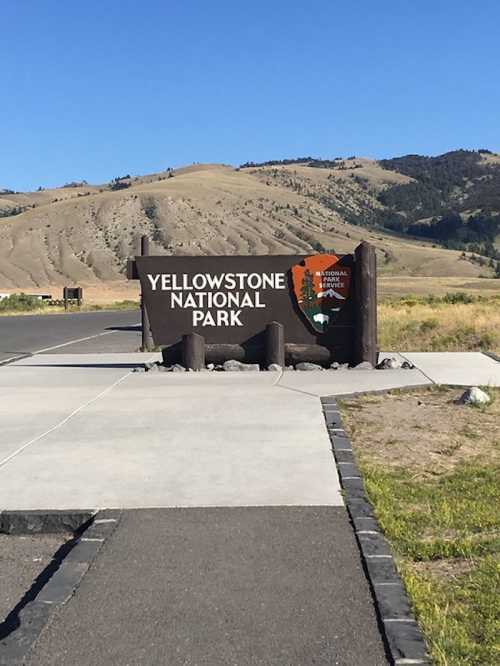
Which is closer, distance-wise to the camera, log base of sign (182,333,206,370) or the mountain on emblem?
log base of sign (182,333,206,370)

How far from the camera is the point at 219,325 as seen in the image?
589 inches

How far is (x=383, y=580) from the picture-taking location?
15.1ft

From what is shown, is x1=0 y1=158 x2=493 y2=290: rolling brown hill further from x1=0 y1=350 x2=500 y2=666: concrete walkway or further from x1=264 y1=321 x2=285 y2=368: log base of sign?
x1=0 y1=350 x2=500 y2=666: concrete walkway

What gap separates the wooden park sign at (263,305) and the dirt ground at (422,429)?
10.3ft

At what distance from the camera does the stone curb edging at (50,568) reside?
3.99m

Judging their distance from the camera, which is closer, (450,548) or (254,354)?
(450,548)

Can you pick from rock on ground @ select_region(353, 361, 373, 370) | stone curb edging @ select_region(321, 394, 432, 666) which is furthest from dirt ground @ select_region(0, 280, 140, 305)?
stone curb edging @ select_region(321, 394, 432, 666)

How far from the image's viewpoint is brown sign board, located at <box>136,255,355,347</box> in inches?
585

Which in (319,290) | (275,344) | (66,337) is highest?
(319,290)

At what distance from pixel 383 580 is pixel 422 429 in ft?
15.2

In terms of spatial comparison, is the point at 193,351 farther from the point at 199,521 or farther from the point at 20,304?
the point at 20,304

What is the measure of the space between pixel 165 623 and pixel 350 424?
220 inches

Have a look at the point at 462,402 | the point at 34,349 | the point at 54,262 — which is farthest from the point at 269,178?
the point at 462,402

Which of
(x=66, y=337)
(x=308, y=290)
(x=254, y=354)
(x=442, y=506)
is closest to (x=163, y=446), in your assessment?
(x=442, y=506)
